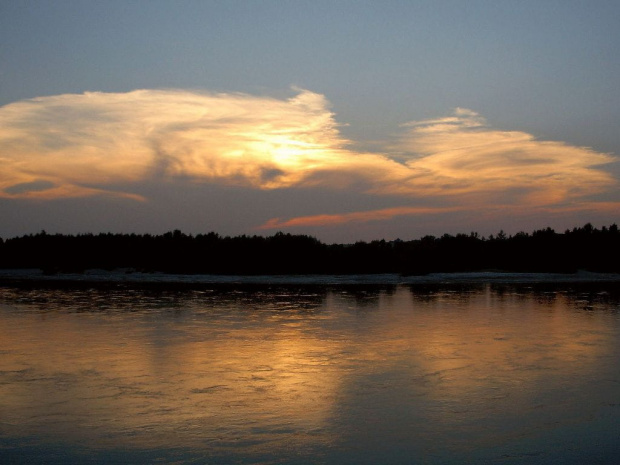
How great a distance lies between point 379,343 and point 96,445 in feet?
23.1

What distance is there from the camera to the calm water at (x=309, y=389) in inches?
243

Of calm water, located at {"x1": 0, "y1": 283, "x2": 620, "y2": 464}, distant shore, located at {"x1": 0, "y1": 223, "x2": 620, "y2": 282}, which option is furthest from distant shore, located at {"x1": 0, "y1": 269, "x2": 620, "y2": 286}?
calm water, located at {"x1": 0, "y1": 283, "x2": 620, "y2": 464}

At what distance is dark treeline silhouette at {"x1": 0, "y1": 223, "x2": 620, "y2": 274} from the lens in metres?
45.6

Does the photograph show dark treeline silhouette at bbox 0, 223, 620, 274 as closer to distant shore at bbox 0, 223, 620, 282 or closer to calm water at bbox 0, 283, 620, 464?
distant shore at bbox 0, 223, 620, 282

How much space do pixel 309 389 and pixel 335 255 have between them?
126 feet

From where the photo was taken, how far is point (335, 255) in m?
46.9

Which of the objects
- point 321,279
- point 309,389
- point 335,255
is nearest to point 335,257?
point 335,255

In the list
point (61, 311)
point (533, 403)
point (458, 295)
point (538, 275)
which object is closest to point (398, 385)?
point (533, 403)

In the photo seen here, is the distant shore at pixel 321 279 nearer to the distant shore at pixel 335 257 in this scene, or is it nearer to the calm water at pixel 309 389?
the distant shore at pixel 335 257

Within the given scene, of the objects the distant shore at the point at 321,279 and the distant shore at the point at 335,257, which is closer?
the distant shore at the point at 321,279

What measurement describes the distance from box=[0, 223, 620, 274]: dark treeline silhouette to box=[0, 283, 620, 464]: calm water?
28.6m

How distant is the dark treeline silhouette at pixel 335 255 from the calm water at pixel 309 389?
93.9 feet

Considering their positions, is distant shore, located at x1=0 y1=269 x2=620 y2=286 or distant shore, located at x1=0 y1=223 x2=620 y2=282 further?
distant shore, located at x1=0 y1=223 x2=620 y2=282

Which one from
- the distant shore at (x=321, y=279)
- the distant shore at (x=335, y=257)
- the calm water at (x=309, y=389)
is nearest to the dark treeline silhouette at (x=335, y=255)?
the distant shore at (x=335, y=257)
